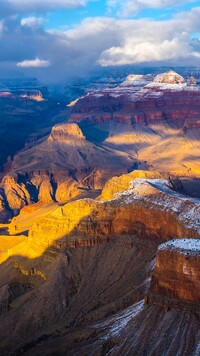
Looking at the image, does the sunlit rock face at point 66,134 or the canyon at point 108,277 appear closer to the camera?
the canyon at point 108,277

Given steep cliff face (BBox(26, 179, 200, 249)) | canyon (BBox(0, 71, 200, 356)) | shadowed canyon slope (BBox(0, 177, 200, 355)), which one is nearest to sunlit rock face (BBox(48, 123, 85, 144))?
canyon (BBox(0, 71, 200, 356))

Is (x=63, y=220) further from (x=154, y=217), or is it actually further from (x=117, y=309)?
(x=117, y=309)

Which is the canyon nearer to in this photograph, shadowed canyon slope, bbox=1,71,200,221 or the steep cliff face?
the steep cliff face

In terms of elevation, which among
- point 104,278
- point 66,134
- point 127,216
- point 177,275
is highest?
point 127,216

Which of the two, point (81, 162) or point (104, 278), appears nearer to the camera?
point (104, 278)

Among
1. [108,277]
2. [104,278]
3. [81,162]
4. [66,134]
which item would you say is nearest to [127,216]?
[108,277]

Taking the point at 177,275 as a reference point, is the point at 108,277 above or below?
below

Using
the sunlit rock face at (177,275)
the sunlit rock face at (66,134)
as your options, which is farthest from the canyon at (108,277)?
the sunlit rock face at (66,134)

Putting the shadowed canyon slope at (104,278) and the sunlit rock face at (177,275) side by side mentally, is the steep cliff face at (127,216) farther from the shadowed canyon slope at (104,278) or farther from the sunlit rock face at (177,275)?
the sunlit rock face at (177,275)

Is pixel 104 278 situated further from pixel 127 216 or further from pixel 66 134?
pixel 66 134
